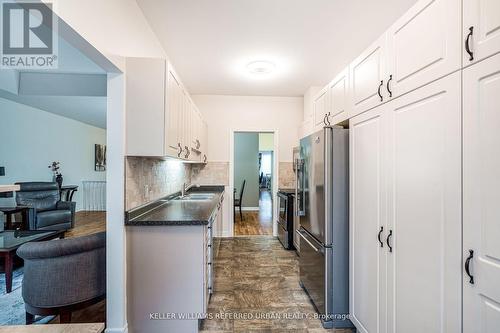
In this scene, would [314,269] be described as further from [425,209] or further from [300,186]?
[425,209]

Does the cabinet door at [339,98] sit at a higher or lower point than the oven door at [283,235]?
higher

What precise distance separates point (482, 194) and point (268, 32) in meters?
2.42

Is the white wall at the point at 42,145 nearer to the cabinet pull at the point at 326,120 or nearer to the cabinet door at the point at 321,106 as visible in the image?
the cabinet door at the point at 321,106

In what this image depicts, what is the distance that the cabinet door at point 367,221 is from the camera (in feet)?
5.41

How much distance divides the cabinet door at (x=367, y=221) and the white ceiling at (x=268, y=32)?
1178mm

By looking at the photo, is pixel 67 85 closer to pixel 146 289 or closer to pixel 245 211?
pixel 146 289

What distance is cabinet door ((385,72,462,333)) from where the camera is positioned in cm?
110

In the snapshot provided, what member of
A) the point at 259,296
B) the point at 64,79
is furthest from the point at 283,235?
the point at 64,79

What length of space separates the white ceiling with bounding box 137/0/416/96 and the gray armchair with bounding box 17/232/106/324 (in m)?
2.10

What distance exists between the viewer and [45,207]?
4.77 metres

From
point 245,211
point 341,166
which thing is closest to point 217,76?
point 341,166

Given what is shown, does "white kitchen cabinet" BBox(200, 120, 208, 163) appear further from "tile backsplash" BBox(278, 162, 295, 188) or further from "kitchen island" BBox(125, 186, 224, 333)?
"kitchen island" BBox(125, 186, 224, 333)

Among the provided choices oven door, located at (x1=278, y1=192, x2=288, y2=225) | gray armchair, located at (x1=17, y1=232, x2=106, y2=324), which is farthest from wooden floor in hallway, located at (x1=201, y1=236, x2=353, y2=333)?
gray armchair, located at (x1=17, y1=232, x2=106, y2=324)

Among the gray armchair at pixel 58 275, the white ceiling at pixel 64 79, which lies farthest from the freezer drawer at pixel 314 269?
the white ceiling at pixel 64 79
